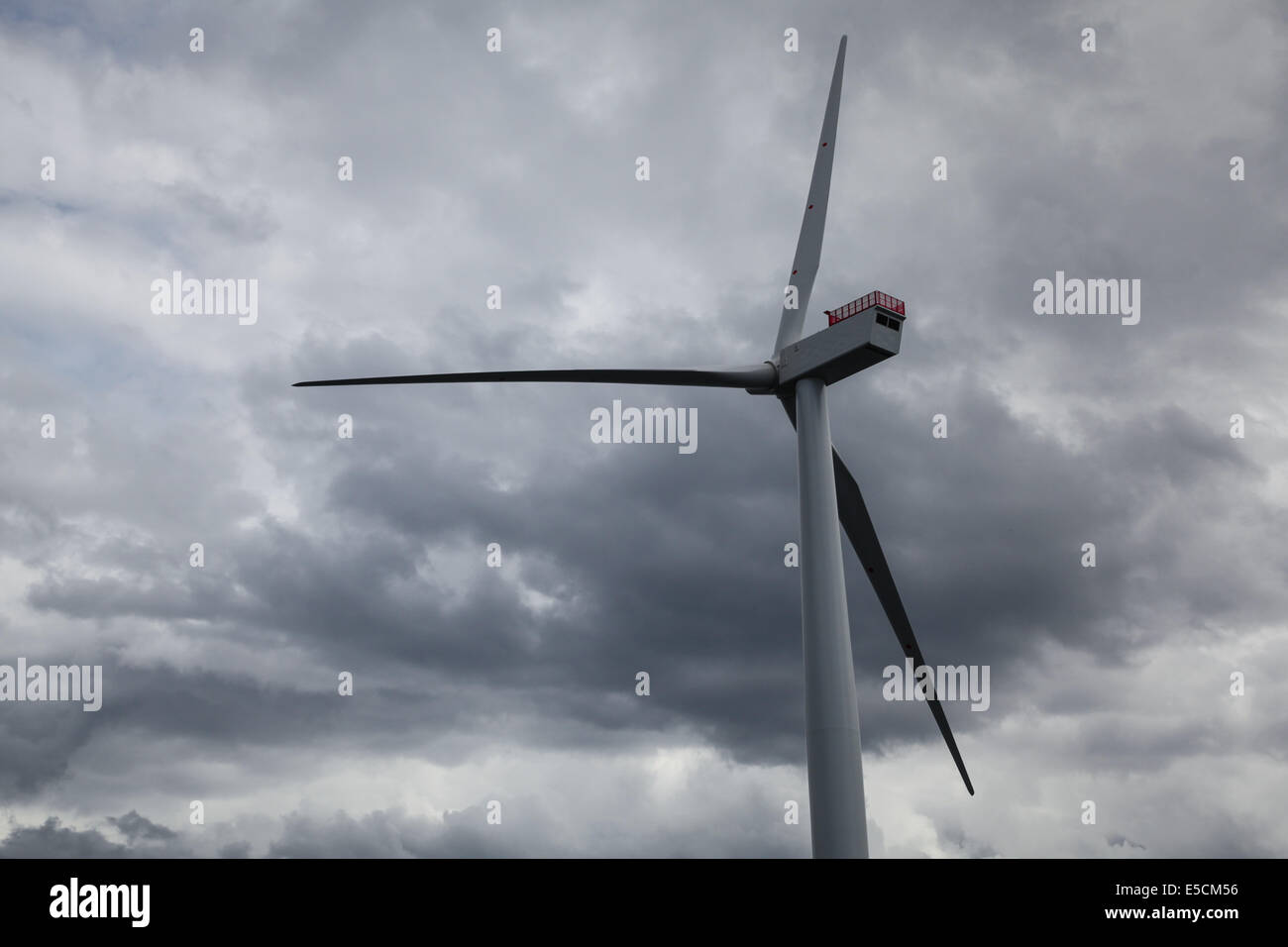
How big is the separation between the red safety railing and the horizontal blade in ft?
13.3

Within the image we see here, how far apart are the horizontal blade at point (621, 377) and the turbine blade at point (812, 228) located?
199cm

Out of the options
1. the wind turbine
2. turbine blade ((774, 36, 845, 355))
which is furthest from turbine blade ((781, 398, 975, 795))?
turbine blade ((774, 36, 845, 355))

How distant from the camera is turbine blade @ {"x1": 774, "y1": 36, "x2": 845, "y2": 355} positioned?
4716 cm

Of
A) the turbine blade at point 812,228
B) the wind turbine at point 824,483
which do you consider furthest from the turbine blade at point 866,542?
the turbine blade at point 812,228

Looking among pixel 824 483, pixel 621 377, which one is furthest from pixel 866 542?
pixel 621 377

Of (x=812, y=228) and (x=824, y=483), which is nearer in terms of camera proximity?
(x=824, y=483)

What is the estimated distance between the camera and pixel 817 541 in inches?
1578

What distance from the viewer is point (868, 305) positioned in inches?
1655

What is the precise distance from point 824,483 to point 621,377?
10043 millimetres

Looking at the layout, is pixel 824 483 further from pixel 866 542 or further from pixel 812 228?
pixel 812 228
